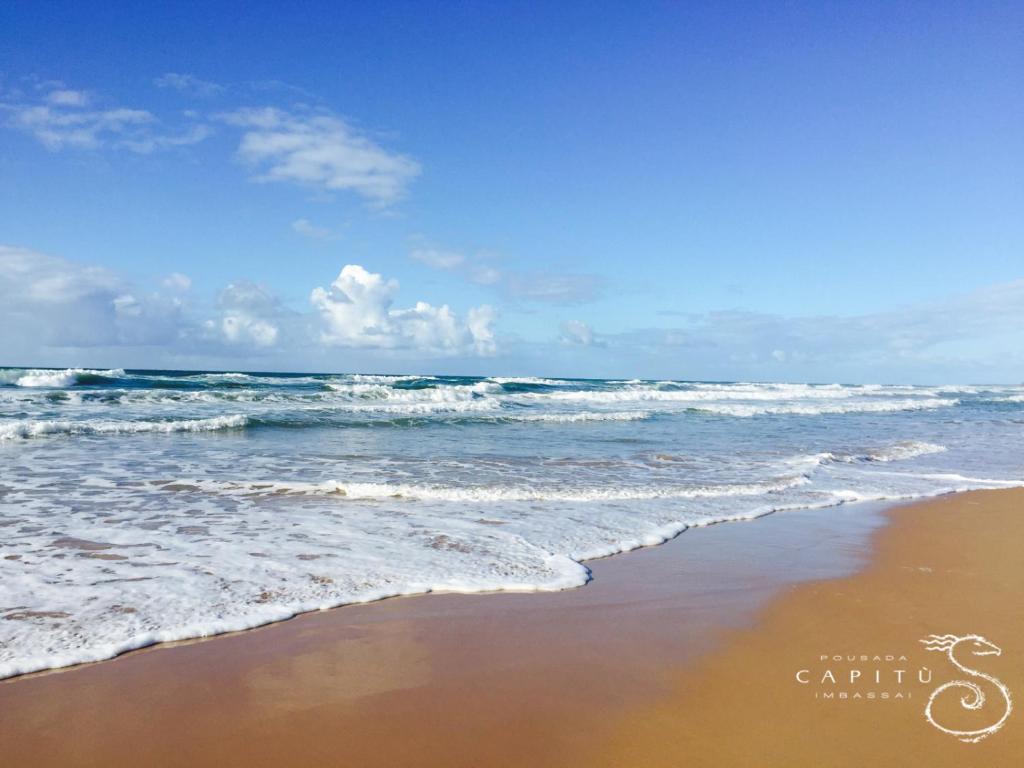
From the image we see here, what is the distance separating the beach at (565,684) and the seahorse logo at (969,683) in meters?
0.05

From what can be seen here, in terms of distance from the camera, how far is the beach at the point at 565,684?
8.77 feet

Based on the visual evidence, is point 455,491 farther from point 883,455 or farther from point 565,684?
point 883,455

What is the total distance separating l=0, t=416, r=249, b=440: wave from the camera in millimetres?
13758

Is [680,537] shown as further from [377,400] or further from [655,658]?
[377,400]

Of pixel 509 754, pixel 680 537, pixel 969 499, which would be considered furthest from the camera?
pixel 969 499

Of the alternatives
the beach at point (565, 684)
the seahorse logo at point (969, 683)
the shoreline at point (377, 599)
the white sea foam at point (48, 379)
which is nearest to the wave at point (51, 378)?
the white sea foam at point (48, 379)

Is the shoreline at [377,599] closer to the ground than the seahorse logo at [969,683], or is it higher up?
closer to the ground

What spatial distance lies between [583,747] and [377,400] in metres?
25.0

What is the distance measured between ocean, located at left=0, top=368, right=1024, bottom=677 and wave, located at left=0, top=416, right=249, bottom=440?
0.06 metres

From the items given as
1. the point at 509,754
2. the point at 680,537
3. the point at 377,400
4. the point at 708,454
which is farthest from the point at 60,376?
the point at 509,754

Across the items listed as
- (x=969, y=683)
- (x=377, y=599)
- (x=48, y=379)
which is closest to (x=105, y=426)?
(x=377, y=599)

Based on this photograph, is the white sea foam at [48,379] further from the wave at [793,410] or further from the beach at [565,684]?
the beach at [565,684]

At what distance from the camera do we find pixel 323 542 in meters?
5.77

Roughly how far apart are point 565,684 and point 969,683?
198 cm
